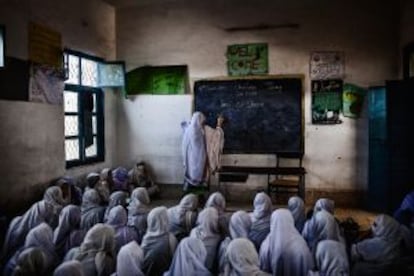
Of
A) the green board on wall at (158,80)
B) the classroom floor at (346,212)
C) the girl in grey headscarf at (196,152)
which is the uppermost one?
the green board on wall at (158,80)

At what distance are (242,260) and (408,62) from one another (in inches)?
186

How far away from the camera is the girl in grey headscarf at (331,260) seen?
9.09 feet


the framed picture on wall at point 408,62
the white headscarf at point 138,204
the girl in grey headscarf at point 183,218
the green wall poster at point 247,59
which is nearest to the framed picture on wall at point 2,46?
the white headscarf at point 138,204

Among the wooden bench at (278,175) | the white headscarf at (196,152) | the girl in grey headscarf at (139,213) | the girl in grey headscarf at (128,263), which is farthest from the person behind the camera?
the wooden bench at (278,175)

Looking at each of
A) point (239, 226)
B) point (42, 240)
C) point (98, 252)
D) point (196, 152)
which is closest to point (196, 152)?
point (196, 152)

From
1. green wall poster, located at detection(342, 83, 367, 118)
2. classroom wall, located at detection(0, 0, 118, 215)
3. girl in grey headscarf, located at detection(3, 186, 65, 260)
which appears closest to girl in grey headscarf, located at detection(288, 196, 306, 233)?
girl in grey headscarf, located at detection(3, 186, 65, 260)

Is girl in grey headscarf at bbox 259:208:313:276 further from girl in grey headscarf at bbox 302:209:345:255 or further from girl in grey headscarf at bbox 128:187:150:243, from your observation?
girl in grey headscarf at bbox 128:187:150:243

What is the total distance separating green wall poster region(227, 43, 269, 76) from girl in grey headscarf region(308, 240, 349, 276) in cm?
449

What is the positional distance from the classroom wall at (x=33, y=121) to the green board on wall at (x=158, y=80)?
0.87 metres

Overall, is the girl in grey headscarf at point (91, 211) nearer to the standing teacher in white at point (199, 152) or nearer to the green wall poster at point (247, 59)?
the standing teacher in white at point (199, 152)

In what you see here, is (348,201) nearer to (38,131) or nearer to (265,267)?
(265,267)

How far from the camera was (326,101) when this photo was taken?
6.71 metres

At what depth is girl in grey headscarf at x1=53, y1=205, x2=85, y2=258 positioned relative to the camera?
3746mm

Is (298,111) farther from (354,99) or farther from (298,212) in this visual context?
(298,212)
